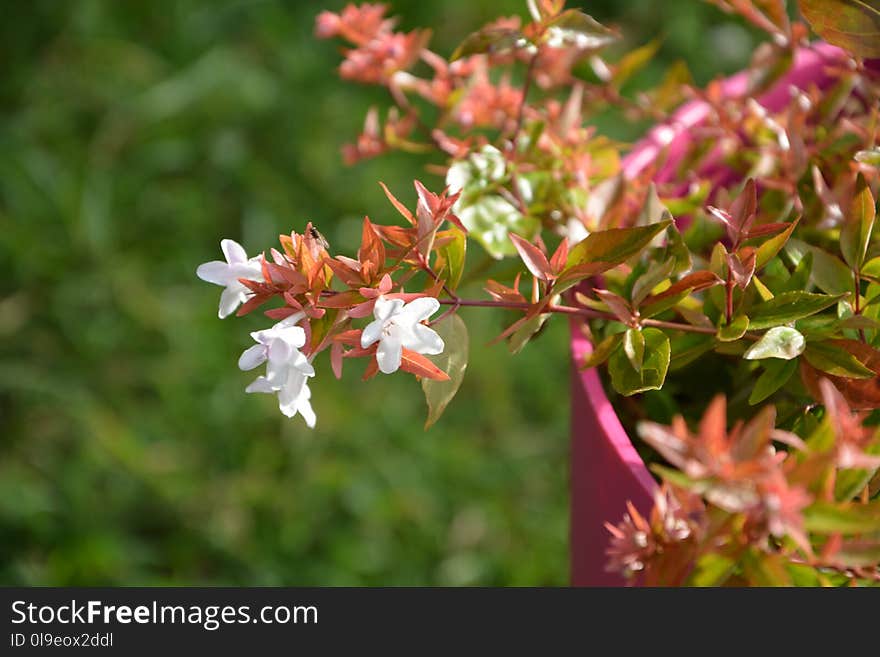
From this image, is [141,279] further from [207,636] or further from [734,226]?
[734,226]

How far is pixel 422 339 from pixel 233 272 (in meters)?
0.09

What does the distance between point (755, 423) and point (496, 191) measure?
0.94 feet

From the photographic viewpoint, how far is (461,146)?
596 mm

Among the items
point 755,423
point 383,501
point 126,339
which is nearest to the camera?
point 755,423

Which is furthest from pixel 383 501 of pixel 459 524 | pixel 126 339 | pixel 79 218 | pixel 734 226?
pixel 734 226

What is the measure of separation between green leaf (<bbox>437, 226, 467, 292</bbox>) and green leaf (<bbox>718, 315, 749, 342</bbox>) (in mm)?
127

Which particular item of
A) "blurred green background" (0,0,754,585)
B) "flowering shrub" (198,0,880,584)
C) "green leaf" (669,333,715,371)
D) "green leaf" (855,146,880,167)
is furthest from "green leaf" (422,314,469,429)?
"blurred green background" (0,0,754,585)

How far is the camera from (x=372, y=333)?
1.42ft

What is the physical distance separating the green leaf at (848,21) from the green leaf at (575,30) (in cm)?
10

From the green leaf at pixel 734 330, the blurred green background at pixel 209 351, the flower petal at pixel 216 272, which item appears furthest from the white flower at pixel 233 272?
the blurred green background at pixel 209 351

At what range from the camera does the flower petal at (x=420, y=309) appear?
1.44 ft

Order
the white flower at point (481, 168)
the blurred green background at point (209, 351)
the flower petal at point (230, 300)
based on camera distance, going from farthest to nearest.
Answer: the blurred green background at point (209, 351), the white flower at point (481, 168), the flower petal at point (230, 300)

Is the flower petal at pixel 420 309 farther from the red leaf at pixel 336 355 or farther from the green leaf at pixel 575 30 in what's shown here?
the green leaf at pixel 575 30

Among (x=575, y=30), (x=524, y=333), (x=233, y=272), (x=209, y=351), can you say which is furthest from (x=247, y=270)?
(x=209, y=351)
